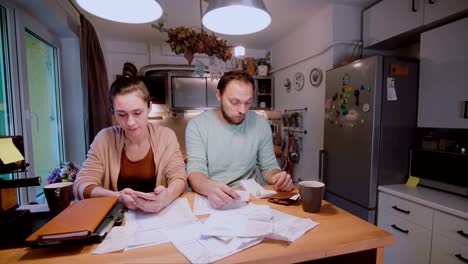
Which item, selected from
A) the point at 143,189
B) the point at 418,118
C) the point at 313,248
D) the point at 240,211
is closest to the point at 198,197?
the point at 240,211

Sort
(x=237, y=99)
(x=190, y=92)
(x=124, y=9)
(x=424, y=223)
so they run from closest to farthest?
(x=124, y=9)
(x=237, y=99)
(x=424, y=223)
(x=190, y=92)

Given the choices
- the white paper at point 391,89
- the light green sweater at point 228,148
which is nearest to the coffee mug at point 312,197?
the light green sweater at point 228,148

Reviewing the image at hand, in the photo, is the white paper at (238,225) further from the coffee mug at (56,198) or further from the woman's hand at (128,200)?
the coffee mug at (56,198)

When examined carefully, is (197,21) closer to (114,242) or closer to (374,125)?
(374,125)

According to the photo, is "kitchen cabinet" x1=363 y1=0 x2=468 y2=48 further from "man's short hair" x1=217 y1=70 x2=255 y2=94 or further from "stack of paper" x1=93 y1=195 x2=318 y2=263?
"stack of paper" x1=93 y1=195 x2=318 y2=263

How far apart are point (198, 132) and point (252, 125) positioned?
1.09 feet

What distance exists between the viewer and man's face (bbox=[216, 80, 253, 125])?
125 centimetres

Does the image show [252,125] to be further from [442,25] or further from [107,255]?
[442,25]

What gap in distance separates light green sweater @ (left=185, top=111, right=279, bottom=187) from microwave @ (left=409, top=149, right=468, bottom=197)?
1.33 m

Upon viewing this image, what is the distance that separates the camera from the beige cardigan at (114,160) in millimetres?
1050

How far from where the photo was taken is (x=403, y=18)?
1.99 m

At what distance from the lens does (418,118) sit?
194 cm

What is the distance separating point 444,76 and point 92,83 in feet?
10.6

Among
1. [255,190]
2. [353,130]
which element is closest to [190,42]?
[255,190]
